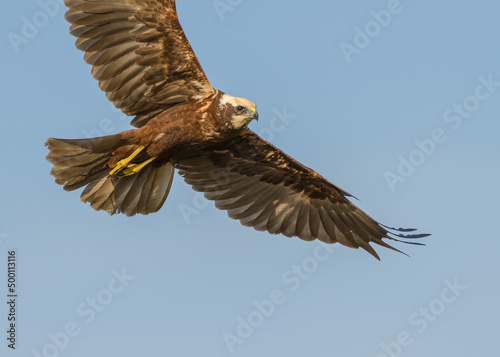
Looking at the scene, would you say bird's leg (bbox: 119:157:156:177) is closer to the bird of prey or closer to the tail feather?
the bird of prey

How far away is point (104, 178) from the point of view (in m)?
11.9

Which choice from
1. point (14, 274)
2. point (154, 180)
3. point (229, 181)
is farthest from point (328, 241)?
point (14, 274)

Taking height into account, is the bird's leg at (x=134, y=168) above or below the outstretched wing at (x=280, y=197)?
below

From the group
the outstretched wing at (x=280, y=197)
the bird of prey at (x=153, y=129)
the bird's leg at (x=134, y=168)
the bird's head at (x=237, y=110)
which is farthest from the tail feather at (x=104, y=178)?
the bird's head at (x=237, y=110)

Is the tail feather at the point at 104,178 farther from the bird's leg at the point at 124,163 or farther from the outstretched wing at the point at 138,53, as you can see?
the outstretched wing at the point at 138,53

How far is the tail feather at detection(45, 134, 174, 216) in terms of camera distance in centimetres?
1122

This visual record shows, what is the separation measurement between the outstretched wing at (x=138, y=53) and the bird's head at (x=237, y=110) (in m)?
0.50

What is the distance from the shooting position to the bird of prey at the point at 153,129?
1099 centimetres

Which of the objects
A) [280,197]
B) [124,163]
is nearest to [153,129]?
[124,163]

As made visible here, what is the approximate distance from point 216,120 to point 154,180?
5.88ft

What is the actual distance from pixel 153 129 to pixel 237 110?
1215 mm

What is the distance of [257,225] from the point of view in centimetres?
1327

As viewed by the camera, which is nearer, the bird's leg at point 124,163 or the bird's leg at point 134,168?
the bird's leg at point 124,163

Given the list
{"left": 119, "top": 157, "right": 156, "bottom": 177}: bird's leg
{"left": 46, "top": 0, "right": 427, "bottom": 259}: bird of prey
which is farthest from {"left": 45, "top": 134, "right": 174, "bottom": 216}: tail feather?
{"left": 119, "top": 157, "right": 156, "bottom": 177}: bird's leg
